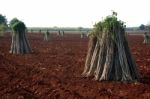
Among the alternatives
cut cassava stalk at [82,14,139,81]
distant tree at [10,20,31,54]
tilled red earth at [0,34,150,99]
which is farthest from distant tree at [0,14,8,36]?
cut cassava stalk at [82,14,139,81]

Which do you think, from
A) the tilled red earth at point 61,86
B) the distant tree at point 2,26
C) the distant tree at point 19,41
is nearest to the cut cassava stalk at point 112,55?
the tilled red earth at point 61,86

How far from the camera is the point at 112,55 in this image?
492 inches

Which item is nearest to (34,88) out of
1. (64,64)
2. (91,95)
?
(91,95)

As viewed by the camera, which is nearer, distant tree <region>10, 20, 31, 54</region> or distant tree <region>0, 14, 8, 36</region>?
distant tree <region>10, 20, 31, 54</region>

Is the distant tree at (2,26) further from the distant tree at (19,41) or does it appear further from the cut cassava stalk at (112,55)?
the cut cassava stalk at (112,55)

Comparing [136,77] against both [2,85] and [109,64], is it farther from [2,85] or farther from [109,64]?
[2,85]

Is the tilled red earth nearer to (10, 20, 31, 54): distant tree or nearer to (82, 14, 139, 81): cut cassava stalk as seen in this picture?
(82, 14, 139, 81): cut cassava stalk

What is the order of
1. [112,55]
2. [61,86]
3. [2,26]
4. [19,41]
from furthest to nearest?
[2,26] → [19,41] → [112,55] → [61,86]

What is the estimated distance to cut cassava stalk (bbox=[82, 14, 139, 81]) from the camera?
12359 millimetres

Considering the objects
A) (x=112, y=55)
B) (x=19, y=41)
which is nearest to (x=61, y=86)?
(x=112, y=55)

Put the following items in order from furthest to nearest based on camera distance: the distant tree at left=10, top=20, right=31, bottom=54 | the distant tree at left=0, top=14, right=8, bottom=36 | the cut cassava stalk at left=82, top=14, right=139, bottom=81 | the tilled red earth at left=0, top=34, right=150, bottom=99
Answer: the distant tree at left=0, top=14, right=8, bottom=36 < the distant tree at left=10, top=20, right=31, bottom=54 < the cut cassava stalk at left=82, top=14, right=139, bottom=81 < the tilled red earth at left=0, top=34, right=150, bottom=99

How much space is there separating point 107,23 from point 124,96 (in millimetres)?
3650

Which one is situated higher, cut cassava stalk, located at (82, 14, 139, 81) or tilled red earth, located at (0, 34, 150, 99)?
cut cassava stalk, located at (82, 14, 139, 81)

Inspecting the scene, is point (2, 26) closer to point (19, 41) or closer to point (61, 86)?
point (19, 41)
